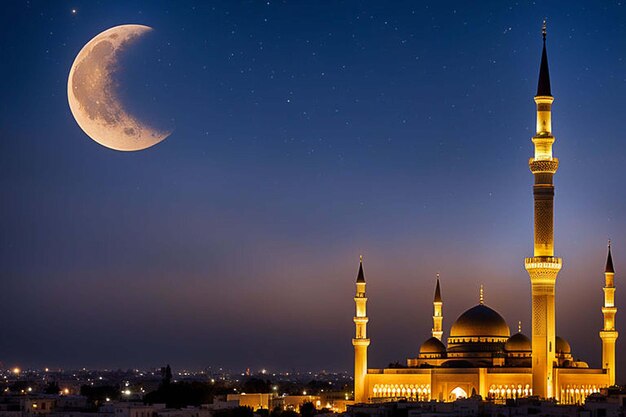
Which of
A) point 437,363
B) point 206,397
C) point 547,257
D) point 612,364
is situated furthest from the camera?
point 206,397

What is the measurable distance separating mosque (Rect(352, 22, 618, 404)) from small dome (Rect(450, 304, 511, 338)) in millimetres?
40

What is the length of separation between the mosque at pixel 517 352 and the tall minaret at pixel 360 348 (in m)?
0.04

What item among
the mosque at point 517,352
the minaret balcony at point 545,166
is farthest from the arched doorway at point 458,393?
the minaret balcony at point 545,166

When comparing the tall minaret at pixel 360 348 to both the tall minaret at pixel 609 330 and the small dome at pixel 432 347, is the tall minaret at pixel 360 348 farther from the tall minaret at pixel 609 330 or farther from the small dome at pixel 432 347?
the tall minaret at pixel 609 330

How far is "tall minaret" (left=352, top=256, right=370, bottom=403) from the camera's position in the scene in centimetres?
5475

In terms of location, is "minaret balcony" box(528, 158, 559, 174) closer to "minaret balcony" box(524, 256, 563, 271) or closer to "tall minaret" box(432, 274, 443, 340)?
"minaret balcony" box(524, 256, 563, 271)

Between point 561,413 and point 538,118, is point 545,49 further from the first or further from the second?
point 561,413

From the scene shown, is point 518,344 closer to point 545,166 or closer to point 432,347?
point 432,347

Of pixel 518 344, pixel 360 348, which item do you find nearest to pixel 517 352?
pixel 518 344

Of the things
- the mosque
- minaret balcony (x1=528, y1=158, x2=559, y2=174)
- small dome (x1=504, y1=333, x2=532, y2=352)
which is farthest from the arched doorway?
minaret balcony (x1=528, y1=158, x2=559, y2=174)

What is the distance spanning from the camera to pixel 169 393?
59031 mm

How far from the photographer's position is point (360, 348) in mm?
55312

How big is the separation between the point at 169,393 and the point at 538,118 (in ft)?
66.6

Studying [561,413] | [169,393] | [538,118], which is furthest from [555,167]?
[169,393]
